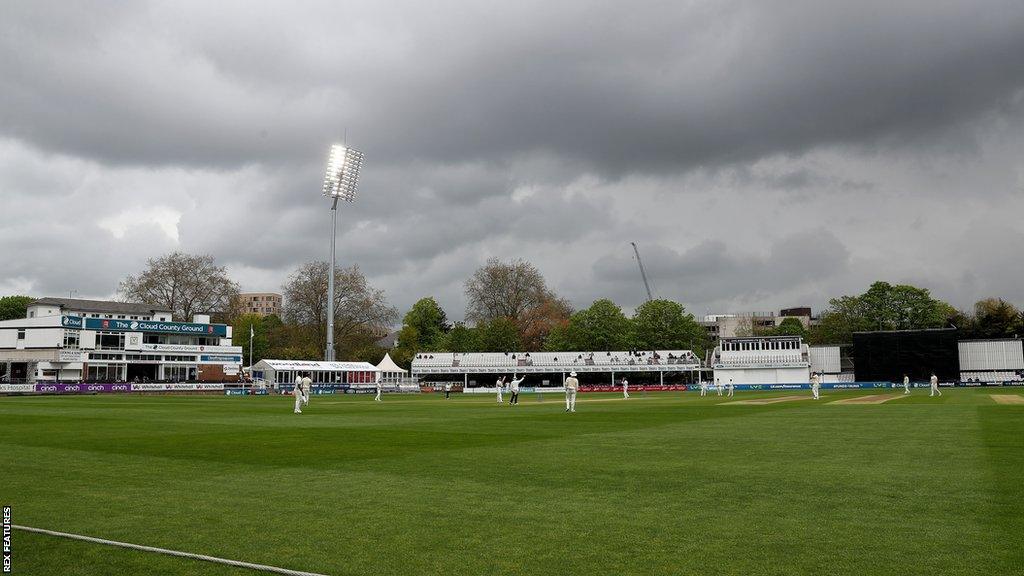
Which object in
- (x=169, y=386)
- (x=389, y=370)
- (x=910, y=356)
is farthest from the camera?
(x=389, y=370)

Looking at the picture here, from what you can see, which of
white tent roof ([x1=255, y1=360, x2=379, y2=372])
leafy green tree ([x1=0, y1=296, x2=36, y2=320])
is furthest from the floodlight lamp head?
leafy green tree ([x1=0, y1=296, x2=36, y2=320])

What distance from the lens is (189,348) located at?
10169 cm

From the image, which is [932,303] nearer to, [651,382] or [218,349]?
[651,382]

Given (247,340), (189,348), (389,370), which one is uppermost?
(247,340)

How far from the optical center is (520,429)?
23.0m

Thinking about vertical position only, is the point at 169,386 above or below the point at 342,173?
below

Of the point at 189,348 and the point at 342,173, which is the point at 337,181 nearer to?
the point at 342,173

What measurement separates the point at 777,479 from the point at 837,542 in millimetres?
4194

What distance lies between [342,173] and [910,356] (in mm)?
76607

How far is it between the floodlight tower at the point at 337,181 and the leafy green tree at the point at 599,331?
38.6 meters

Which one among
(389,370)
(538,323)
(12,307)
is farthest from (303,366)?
(12,307)

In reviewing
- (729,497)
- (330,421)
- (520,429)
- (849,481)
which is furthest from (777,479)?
(330,421)

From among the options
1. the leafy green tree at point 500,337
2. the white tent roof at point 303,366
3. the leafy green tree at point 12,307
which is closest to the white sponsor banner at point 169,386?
the white tent roof at point 303,366

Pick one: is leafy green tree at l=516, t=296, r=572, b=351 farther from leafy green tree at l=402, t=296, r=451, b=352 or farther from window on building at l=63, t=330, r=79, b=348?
window on building at l=63, t=330, r=79, b=348
